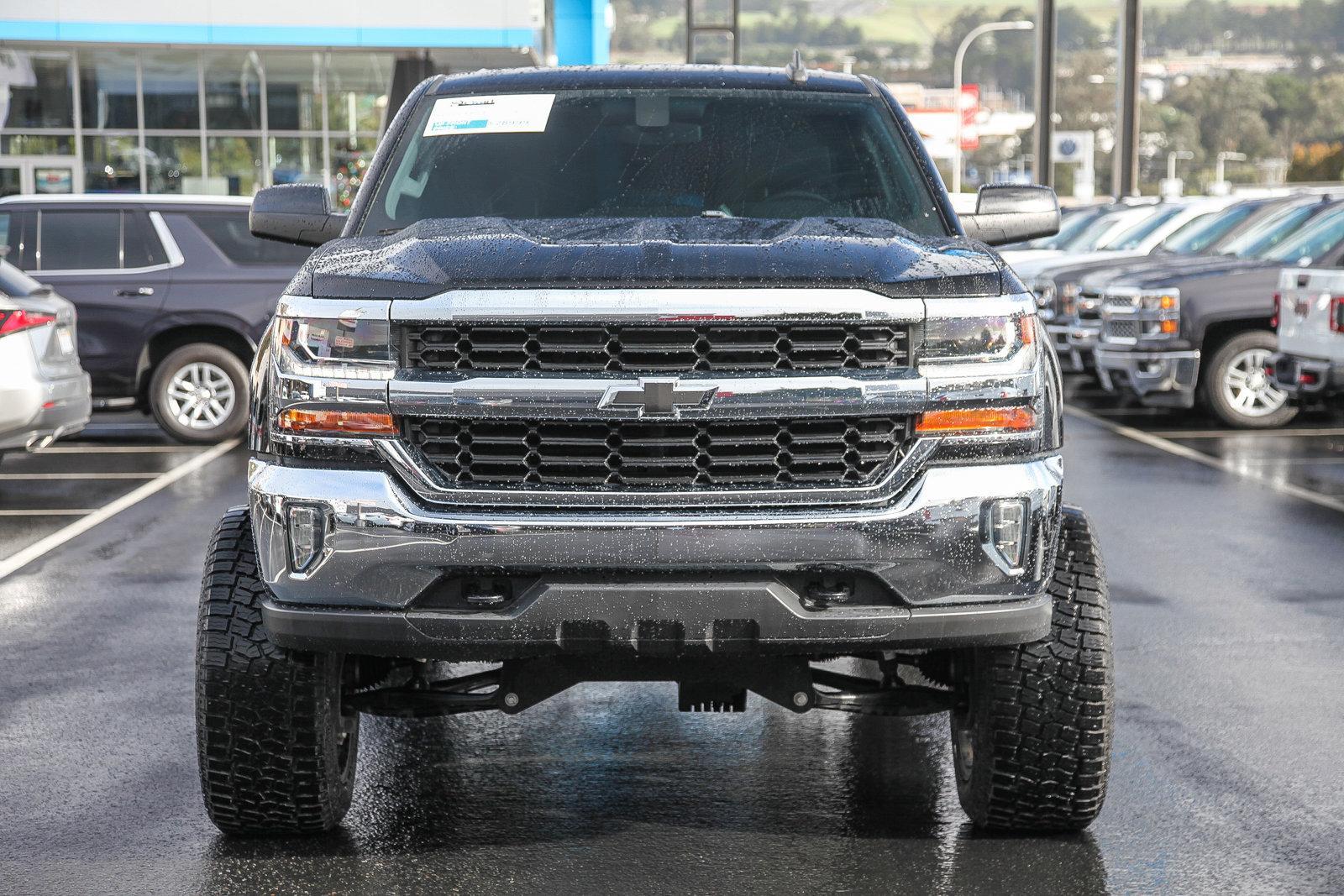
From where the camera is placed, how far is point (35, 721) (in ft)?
20.4

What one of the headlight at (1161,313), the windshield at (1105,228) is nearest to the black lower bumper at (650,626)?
the headlight at (1161,313)

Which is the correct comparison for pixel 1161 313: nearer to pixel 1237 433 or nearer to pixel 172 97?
pixel 1237 433

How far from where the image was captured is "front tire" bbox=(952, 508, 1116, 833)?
467 cm

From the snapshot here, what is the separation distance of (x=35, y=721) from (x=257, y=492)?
7.38 feet

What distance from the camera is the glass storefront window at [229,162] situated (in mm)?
34656

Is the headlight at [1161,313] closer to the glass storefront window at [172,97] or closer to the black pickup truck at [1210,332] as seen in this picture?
the black pickup truck at [1210,332]

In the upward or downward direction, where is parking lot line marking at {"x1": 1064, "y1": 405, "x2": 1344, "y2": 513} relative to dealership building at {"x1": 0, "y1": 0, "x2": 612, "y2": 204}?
downward

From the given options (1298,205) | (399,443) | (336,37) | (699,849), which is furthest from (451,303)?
(336,37)

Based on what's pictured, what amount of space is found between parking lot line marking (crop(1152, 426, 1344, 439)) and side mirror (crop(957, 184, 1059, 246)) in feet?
31.4

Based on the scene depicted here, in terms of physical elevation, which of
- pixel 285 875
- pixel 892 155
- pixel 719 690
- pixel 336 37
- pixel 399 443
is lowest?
pixel 285 875

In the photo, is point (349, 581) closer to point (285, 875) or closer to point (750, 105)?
point (285, 875)

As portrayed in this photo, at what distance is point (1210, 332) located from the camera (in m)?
15.5

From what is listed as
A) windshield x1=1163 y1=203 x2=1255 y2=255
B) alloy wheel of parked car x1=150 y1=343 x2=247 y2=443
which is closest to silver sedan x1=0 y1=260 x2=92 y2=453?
alloy wheel of parked car x1=150 y1=343 x2=247 y2=443

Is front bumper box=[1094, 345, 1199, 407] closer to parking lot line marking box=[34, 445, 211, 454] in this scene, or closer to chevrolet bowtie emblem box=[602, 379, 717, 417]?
parking lot line marking box=[34, 445, 211, 454]
